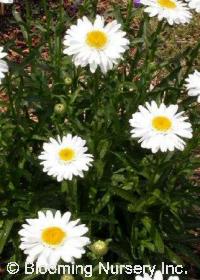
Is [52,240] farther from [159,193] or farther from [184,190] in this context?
[184,190]

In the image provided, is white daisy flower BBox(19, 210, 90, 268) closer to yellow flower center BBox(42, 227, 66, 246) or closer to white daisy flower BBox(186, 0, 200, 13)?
yellow flower center BBox(42, 227, 66, 246)

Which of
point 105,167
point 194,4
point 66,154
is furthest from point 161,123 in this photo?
point 194,4

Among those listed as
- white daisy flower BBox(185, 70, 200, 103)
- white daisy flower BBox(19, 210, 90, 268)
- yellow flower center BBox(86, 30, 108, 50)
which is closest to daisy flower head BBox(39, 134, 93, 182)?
white daisy flower BBox(19, 210, 90, 268)

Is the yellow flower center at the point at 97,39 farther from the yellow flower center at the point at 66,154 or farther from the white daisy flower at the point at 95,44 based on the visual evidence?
the yellow flower center at the point at 66,154

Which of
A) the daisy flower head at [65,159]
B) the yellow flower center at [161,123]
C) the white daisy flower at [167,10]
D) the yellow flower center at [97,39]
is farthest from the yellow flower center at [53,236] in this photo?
the white daisy flower at [167,10]

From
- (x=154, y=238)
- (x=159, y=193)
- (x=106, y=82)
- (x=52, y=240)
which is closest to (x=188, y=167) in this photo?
(x=159, y=193)

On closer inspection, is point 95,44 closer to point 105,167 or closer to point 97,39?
point 97,39
